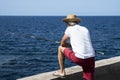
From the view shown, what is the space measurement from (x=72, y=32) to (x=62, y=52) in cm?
55

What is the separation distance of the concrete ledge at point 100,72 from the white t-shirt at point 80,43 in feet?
2.21

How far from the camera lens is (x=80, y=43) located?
238 inches

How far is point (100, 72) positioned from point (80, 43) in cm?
138

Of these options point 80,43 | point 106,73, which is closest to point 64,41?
point 80,43

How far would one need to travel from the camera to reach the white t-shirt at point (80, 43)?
604cm

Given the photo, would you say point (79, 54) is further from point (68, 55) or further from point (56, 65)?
point (56, 65)

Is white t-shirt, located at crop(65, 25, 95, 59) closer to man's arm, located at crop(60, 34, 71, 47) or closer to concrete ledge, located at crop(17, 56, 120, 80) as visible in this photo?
man's arm, located at crop(60, 34, 71, 47)

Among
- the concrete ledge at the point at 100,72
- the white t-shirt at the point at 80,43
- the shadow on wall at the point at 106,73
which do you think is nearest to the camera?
the white t-shirt at the point at 80,43

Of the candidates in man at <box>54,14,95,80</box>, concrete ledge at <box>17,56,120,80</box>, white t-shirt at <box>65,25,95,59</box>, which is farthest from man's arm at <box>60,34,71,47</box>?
concrete ledge at <box>17,56,120,80</box>

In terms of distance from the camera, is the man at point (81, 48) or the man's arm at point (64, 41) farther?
the man's arm at point (64, 41)

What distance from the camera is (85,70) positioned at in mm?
6234

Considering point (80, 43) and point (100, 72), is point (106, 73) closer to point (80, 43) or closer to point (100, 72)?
point (100, 72)

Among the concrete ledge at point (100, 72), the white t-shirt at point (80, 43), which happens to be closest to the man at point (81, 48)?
the white t-shirt at point (80, 43)

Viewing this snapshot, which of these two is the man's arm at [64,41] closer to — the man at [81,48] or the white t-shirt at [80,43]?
the man at [81,48]
